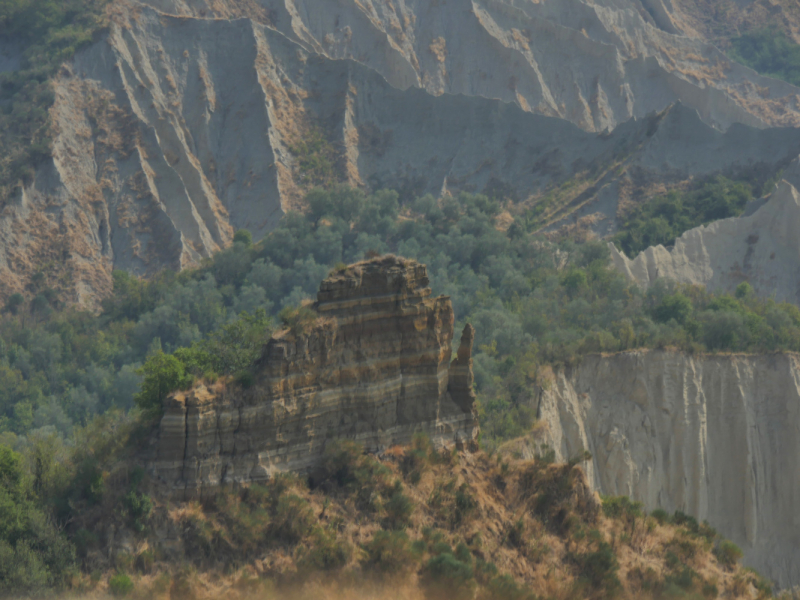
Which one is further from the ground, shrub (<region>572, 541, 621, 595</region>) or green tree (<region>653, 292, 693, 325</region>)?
green tree (<region>653, 292, 693, 325</region>)

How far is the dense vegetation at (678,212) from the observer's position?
77.4 meters

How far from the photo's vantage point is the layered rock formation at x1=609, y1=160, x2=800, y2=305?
69.5 metres

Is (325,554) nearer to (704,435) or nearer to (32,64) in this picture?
(704,435)

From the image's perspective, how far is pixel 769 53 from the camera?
134500 millimetres

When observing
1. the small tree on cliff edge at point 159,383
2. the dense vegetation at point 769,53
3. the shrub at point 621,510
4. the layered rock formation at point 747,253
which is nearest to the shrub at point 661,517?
the shrub at point 621,510

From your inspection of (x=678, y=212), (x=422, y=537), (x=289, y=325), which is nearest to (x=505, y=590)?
(x=422, y=537)

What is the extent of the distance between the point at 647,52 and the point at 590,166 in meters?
39.8

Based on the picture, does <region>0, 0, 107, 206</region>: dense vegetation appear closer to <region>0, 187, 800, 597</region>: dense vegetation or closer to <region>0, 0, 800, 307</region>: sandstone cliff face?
<region>0, 0, 800, 307</region>: sandstone cliff face

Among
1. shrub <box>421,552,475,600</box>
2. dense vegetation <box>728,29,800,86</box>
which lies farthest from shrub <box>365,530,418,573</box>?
dense vegetation <box>728,29,800,86</box>

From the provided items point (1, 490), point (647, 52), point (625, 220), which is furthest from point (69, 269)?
point (647, 52)

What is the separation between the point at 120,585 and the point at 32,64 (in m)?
76.8

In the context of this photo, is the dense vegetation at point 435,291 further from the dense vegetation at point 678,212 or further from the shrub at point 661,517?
the shrub at point 661,517

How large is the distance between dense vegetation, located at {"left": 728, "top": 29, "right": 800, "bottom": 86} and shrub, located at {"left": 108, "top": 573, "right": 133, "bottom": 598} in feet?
420

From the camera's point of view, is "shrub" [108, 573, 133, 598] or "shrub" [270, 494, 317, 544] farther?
"shrub" [270, 494, 317, 544]
